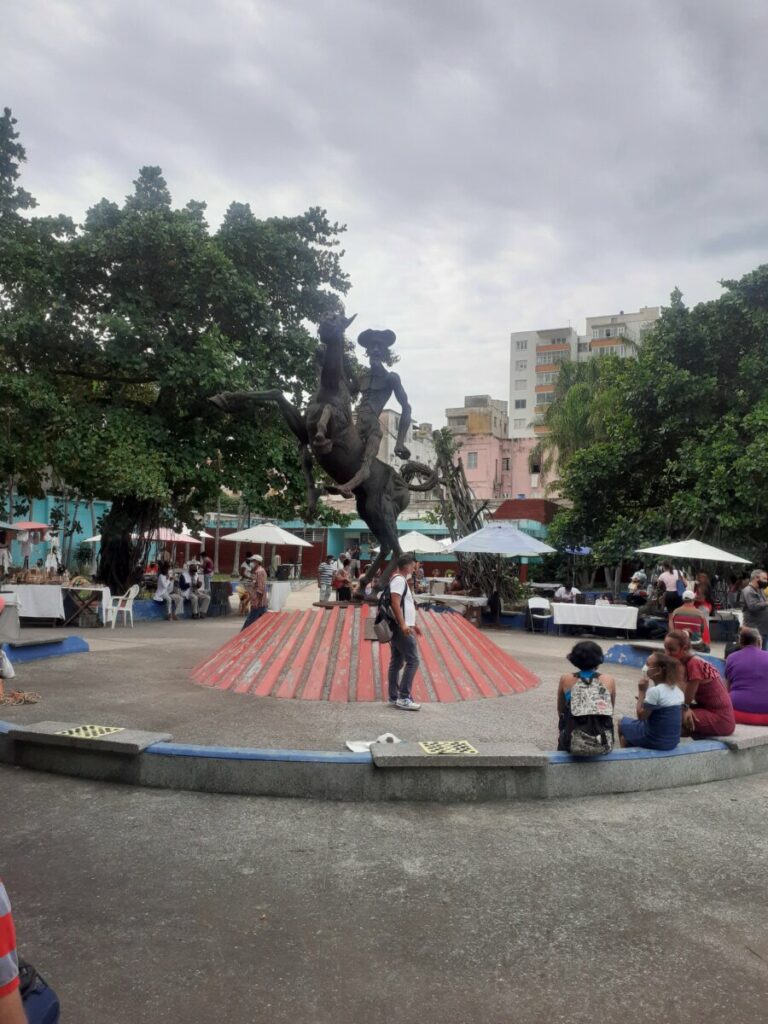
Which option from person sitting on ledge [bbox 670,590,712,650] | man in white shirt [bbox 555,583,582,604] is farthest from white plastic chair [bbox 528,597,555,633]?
person sitting on ledge [bbox 670,590,712,650]

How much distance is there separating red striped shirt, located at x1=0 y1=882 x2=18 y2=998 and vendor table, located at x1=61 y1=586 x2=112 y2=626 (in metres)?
17.0

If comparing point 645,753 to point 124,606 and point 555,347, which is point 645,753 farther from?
point 555,347

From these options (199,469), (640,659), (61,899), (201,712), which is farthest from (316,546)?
(61,899)

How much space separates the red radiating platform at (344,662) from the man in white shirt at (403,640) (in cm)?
48

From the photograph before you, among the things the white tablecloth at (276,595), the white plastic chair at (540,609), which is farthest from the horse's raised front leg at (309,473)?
the white plastic chair at (540,609)

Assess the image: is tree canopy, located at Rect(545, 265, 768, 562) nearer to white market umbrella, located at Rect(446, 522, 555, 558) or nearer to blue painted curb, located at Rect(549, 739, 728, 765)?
white market umbrella, located at Rect(446, 522, 555, 558)

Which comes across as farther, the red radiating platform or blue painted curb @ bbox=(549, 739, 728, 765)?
the red radiating platform

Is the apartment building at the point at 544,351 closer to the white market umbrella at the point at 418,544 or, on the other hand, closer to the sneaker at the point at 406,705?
the white market umbrella at the point at 418,544

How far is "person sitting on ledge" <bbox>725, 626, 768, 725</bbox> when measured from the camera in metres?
7.09

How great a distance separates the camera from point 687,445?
21.9 m

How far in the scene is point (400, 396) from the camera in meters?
10.4

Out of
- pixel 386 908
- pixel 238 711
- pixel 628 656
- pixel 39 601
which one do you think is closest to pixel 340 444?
pixel 238 711

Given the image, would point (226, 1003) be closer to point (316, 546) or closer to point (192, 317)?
point (192, 317)

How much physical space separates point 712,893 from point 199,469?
16937 mm
